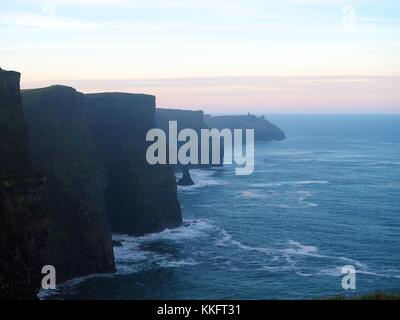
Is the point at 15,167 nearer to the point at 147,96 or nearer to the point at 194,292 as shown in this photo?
the point at 194,292

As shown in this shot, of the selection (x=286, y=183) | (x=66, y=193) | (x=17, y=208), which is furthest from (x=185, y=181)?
(x=17, y=208)

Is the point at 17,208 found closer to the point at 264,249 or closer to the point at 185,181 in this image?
the point at 264,249

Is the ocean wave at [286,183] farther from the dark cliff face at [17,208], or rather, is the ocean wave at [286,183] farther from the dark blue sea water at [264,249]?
the dark cliff face at [17,208]

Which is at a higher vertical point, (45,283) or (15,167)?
(15,167)

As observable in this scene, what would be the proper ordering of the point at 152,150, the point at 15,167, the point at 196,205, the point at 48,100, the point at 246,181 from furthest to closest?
the point at 246,181 → the point at 196,205 → the point at 152,150 → the point at 48,100 → the point at 15,167

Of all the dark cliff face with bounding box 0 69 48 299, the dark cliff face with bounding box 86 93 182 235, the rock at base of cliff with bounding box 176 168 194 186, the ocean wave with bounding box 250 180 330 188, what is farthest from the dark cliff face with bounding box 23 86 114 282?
the ocean wave with bounding box 250 180 330 188
